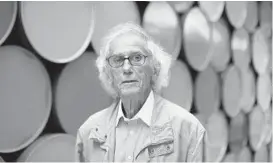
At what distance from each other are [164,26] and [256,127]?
59.5 inches

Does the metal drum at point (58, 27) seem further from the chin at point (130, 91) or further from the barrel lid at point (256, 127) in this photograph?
the barrel lid at point (256, 127)

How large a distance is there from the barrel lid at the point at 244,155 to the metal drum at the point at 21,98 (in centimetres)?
176

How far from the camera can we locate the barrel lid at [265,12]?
319 centimetres

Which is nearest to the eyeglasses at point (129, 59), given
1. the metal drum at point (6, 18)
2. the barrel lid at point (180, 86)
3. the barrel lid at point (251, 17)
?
the metal drum at point (6, 18)

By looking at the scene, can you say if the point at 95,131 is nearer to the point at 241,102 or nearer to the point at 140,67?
the point at 140,67

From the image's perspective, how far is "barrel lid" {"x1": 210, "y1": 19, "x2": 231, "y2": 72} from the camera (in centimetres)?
263

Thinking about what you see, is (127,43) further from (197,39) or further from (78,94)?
(197,39)

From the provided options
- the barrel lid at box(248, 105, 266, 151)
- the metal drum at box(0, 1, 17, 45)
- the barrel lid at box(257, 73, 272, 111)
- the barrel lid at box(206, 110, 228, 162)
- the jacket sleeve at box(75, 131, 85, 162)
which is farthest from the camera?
the barrel lid at box(257, 73, 272, 111)

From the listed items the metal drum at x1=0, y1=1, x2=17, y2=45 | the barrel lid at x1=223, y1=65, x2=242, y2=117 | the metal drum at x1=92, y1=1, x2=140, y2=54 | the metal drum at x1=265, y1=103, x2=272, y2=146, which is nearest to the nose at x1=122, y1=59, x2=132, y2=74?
the metal drum at x1=0, y1=1, x2=17, y2=45

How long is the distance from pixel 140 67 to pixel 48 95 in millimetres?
611

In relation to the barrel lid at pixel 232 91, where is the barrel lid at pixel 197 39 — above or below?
above

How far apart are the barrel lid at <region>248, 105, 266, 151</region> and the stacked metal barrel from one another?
0.10 feet

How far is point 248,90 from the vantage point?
10.1ft

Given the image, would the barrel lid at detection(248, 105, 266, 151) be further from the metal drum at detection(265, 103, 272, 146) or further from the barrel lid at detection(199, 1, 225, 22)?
the barrel lid at detection(199, 1, 225, 22)
